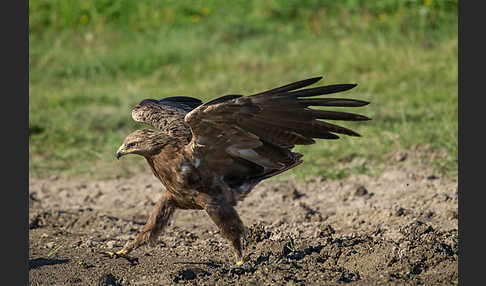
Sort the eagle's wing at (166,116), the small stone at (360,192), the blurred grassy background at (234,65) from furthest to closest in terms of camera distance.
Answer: the blurred grassy background at (234,65) → the small stone at (360,192) → the eagle's wing at (166,116)

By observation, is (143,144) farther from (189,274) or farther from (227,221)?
(189,274)

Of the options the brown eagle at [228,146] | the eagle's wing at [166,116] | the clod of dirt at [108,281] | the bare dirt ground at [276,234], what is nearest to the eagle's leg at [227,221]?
the brown eagle at [228,146]

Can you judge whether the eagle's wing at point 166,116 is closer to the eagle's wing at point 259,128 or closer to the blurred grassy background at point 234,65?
the eagle's wing at point 259,128

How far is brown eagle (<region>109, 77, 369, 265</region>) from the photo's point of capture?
4.65m

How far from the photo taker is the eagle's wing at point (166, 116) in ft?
17.4

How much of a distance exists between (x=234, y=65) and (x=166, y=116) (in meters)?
5.45

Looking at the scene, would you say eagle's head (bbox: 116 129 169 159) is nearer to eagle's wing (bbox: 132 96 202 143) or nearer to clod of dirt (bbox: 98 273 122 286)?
eagle's wing (bbox: 132 96 202 143)

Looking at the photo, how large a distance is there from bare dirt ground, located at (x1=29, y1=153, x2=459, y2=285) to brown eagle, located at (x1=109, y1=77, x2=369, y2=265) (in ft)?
1.13

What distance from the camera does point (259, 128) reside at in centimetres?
486

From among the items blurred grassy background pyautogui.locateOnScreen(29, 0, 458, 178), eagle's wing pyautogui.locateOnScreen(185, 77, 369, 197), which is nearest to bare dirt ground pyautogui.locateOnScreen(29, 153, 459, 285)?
blurred grassy background pyautogui.locateOnScreen(29, 0, 458, 178)

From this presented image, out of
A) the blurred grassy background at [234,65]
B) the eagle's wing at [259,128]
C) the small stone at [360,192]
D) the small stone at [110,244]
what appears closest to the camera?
the eagle's wing at [259,128]

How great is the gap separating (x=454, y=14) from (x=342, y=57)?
7.33 ft

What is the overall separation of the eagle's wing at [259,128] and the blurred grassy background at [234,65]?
7.01 ft

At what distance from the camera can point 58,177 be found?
769cm
